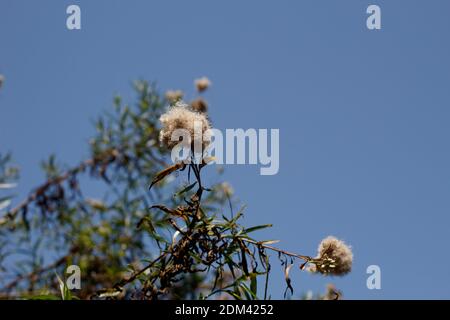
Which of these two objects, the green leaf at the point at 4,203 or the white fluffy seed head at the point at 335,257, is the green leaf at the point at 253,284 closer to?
the white fluffy seed head at the point at 335,257

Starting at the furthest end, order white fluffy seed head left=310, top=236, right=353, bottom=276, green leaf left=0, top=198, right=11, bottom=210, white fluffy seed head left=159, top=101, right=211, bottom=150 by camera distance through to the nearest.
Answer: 1. green leaf left=0, top=198, right=11, bottom=210
2. white fluffy seed head left=310, top=236, right=353, bottom=276
3. white fluffy seed head left=159, top=101, right=211, bottom=150

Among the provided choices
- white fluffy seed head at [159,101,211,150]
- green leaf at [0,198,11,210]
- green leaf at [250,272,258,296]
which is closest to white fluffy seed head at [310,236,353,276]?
green leaf at [250,272,258,296]

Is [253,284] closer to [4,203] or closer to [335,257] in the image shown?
[335,257]

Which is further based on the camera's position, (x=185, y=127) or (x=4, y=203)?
(x=4, y=203)

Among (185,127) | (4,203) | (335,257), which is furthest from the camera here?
(4,203)

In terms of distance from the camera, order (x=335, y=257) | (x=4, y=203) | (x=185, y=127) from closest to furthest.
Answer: (x=185, y=127)
(x=335, y=257)
(x=4, y=203)

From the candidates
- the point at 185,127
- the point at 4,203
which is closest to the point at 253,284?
the point at 185,127

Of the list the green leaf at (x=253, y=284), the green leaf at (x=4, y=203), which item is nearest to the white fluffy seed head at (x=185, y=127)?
the green leaf at (x=253, y=284)

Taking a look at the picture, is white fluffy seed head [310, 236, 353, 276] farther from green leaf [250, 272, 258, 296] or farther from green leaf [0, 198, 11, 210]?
green leaf [0, 198, 11, 210]

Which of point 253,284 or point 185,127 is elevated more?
point 185,127

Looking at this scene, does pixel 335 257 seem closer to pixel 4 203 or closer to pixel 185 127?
pixel 185 127

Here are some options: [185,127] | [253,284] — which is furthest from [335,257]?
[185,127]
